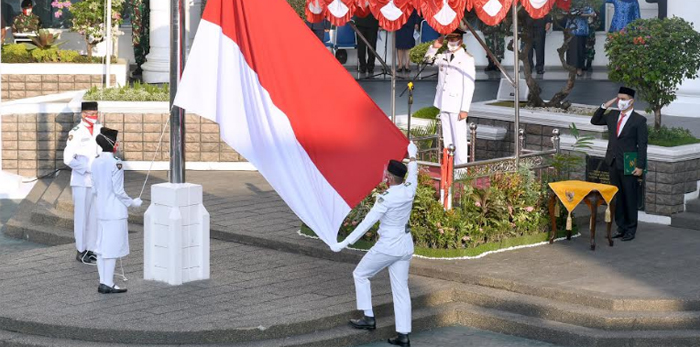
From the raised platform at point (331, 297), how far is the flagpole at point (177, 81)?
1119 mm

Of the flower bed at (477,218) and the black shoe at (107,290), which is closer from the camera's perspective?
the black shoe at (107,290)

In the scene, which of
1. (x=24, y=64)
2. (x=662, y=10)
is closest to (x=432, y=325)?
(x=24, y=64)

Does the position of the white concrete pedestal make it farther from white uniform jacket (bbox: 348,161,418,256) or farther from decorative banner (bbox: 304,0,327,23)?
decorative banner (bbox: 304,0,327,23)

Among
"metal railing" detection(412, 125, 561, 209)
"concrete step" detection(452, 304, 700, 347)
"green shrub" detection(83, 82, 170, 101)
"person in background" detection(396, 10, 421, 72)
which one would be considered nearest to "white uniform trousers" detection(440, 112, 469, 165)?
"metal railing" detection(412, 125, 561, 209)

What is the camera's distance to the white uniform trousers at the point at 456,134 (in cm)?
1548

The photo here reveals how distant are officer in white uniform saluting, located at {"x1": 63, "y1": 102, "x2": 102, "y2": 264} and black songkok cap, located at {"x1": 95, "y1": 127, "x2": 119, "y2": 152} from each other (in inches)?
41.4

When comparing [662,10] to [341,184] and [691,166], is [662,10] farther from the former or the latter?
[341,184]

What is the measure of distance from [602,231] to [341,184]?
4261mm

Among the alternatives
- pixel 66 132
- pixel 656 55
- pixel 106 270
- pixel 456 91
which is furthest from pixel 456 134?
pixel 66 132

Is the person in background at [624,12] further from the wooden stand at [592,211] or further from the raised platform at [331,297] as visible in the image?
the wooden stand at [592,211]

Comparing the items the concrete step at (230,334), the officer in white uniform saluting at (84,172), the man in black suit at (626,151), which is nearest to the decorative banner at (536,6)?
the man in black suit at (626,151)

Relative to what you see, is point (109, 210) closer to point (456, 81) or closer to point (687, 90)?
point (456, 81)

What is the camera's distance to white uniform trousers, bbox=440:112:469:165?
15477mm

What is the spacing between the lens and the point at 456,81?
15.4m
